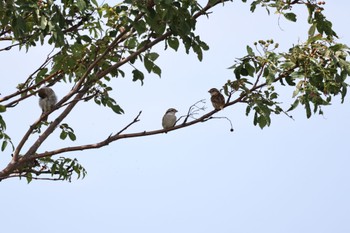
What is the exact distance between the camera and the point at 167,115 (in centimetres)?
1027

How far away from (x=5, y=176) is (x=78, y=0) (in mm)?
2793

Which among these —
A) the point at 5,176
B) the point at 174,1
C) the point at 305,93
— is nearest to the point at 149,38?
the point at 174,1

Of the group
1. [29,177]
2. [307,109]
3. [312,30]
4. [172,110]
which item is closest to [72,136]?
[29,177]

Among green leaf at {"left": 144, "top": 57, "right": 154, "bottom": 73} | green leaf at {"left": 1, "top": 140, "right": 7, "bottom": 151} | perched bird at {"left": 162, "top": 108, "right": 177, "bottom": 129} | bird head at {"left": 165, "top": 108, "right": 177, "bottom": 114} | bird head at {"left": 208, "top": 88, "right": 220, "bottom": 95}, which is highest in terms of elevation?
bird head at {"left": 165, "top": 108, "right": 177, "bottom": 114}

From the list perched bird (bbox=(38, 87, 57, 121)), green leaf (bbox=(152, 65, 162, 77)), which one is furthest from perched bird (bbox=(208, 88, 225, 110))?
perched bird (bbox=(38, 87, 57, 121))

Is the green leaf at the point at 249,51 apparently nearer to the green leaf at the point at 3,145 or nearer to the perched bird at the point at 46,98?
the green leaf at the point at 3,145

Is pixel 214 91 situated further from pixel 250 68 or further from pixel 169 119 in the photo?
pixel 250 68

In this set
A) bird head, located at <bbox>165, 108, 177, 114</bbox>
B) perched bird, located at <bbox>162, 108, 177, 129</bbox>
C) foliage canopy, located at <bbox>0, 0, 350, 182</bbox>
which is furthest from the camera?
bird head, located at <bbox>165, 108, 177, 114</bbox>

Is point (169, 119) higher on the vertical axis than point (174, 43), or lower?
higher

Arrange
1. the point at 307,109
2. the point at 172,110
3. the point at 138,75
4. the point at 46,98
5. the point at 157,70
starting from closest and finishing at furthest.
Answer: the point at 307,109, the point at 157,70, the point at 138,75, the point at 46,98, the point at 172,110

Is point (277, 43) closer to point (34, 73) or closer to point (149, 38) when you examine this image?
point (149, 38)

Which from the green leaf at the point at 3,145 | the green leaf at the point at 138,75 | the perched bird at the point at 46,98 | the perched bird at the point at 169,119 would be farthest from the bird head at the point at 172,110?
the green leaf at the point at 3,145

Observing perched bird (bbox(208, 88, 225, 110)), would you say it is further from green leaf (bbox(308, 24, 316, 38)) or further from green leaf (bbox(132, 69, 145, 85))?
green leaf (bbox(308, 24, 316, 38))

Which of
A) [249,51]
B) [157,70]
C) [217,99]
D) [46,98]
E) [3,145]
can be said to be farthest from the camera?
[46,98]
